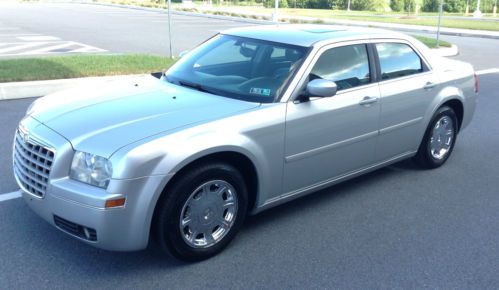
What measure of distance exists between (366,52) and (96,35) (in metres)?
16.1

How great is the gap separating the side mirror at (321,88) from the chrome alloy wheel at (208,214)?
1001 mm

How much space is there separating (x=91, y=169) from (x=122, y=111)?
67 cm

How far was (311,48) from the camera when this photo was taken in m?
4.39

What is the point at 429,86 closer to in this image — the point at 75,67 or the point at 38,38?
the point at 75,67

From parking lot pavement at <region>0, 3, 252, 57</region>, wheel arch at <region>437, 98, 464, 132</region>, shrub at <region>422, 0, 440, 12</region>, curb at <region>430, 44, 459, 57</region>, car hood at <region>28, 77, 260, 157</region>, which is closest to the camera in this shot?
car hood at <region>28, 77, 260, 157</region>

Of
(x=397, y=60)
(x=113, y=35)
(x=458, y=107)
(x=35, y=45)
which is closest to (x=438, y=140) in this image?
(x=458, y=107)

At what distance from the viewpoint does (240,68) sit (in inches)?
181

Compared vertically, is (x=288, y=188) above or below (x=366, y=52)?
below

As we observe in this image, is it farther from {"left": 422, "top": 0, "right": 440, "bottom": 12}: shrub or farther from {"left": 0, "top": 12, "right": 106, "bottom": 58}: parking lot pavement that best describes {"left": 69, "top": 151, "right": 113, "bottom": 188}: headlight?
{"left": 422, "top": 0, "right": 440, "bottom": 12}: shrub

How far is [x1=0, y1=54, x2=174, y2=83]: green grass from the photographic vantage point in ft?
30.6

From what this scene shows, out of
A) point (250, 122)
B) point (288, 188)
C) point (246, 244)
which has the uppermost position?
point (250, 122)

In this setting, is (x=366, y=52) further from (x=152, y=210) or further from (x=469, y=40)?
(x=469, y=40)

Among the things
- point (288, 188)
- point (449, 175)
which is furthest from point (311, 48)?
point (449, 175)

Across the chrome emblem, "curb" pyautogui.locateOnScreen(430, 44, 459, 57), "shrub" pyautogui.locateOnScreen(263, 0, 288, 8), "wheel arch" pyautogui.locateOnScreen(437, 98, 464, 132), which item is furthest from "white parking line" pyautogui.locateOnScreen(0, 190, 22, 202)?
"shrub" pyautogui.locateOnScreen(263, 0, 288, 8)
